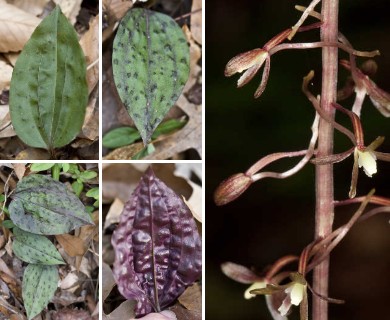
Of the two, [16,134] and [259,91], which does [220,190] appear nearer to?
[259,91]

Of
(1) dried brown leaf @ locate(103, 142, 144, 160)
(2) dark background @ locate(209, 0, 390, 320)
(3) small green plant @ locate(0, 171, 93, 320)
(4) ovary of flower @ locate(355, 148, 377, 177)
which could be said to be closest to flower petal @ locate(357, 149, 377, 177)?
(4) ovary of flower @ locate(355, 148, 377, 177)

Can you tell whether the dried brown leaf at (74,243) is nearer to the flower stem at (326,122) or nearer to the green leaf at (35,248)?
the green leaf at (35,248)

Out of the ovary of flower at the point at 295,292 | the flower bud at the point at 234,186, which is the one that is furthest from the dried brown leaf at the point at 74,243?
the ovary of flower at the point at 295,292

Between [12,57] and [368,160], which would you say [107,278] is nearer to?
[12,57]

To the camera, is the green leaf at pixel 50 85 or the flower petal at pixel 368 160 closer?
the flower petal at pixel 368 160

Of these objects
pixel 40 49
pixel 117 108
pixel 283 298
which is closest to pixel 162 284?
pixel 283 298

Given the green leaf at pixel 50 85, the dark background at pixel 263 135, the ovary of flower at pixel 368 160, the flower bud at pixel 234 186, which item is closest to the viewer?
the ovary of flower at pixel 368 160

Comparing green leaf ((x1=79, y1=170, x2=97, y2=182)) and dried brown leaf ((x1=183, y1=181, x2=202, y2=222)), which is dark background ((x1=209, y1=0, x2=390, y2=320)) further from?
green leaf ((x1=79, y1=170, x2=97, y2=182))
